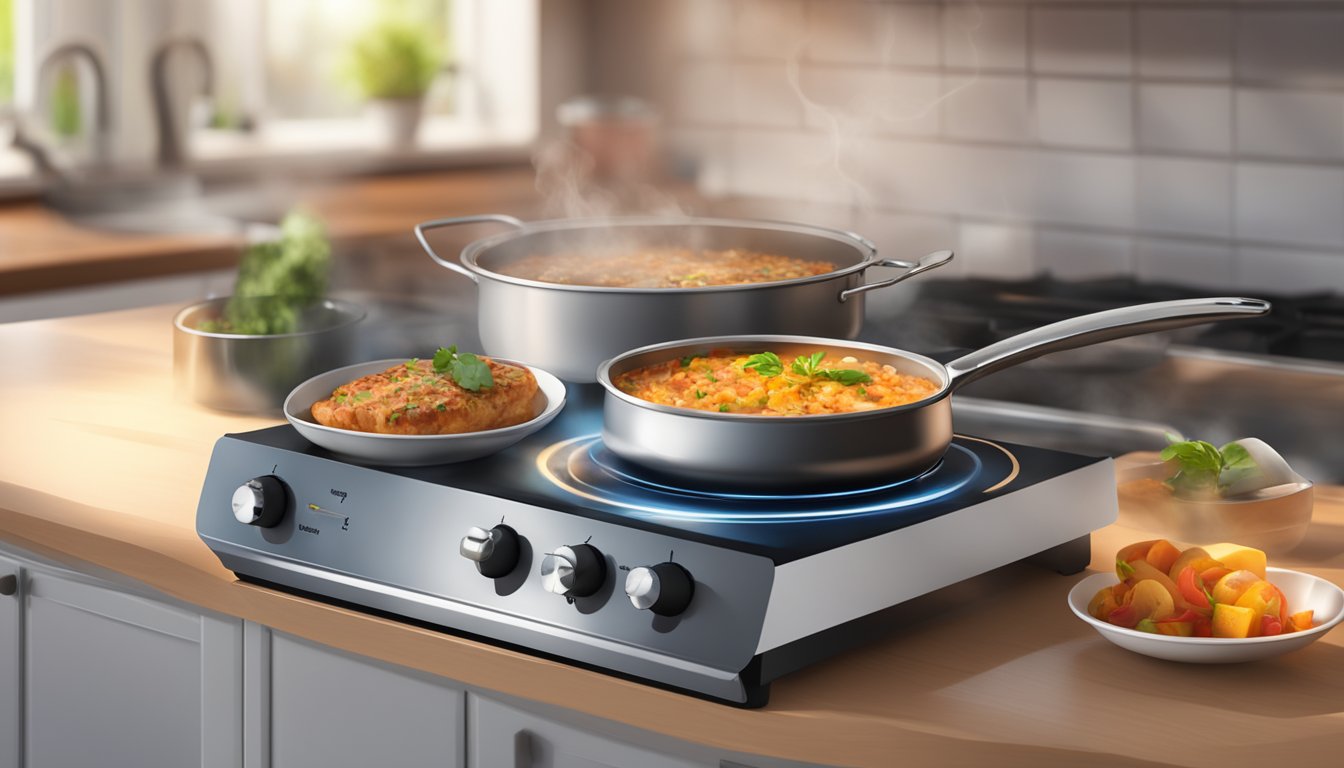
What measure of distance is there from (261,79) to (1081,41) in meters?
1.97

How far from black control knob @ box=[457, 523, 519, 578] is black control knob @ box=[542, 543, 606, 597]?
39mm

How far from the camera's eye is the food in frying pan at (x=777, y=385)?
104cm

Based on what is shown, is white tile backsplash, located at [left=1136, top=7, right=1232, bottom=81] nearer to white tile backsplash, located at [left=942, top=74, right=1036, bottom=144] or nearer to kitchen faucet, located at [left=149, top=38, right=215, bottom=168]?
white tile backsplash, located at [left=942, top=74, right=1036, bottom=144]

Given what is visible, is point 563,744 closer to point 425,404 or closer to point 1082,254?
point 425,404

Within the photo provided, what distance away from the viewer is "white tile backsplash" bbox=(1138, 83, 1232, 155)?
80.8 inches

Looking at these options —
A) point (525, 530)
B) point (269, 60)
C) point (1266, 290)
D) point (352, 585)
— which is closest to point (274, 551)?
point (352, 585)

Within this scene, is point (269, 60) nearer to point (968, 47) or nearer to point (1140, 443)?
point (968, 47)

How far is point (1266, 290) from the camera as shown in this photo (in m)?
2.03

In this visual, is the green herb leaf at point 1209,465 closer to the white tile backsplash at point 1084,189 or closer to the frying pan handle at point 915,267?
the frying pan handle at point 915,267

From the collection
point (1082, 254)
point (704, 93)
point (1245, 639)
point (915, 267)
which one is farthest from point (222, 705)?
point (704, 93)

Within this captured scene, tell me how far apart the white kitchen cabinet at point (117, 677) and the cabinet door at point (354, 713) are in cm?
5

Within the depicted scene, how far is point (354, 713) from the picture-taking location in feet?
3.68

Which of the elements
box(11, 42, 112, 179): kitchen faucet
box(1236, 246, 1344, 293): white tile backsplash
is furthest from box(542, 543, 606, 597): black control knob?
box(11, 42, 112, 179): kitchen faucet

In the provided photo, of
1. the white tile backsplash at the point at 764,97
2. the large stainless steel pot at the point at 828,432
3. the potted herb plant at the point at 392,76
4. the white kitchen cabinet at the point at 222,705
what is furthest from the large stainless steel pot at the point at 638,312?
the potted herb plant at the point at 392,76
